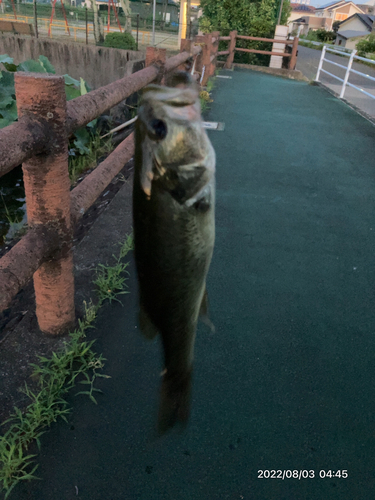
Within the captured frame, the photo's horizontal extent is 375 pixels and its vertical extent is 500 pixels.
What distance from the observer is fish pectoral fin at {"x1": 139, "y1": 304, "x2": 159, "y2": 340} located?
834 millimetres

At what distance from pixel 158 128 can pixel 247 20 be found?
17781 mm

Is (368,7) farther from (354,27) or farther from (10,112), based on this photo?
(10,112)

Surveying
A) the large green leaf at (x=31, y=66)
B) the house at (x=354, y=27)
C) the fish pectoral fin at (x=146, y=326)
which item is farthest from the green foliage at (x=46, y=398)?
the house at (x=354, y=27)

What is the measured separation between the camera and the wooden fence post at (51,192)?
157 cm

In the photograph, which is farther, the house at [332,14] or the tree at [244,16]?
the house at [332,14]

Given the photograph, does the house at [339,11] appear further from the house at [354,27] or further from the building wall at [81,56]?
A: the building wall at [81,56]

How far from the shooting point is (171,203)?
0.71 metres

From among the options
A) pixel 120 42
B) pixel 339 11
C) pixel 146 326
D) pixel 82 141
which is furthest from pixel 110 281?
pixel 339 11

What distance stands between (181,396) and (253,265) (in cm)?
209

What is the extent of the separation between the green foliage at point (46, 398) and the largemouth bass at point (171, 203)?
3.75 feet

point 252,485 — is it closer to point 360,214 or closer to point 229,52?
point 360,214

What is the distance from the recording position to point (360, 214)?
398 cm

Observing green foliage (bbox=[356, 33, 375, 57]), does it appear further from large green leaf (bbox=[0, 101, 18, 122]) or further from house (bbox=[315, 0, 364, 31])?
house (bbox=[315, 0, 364, 31])

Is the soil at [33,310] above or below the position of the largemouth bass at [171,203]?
below
